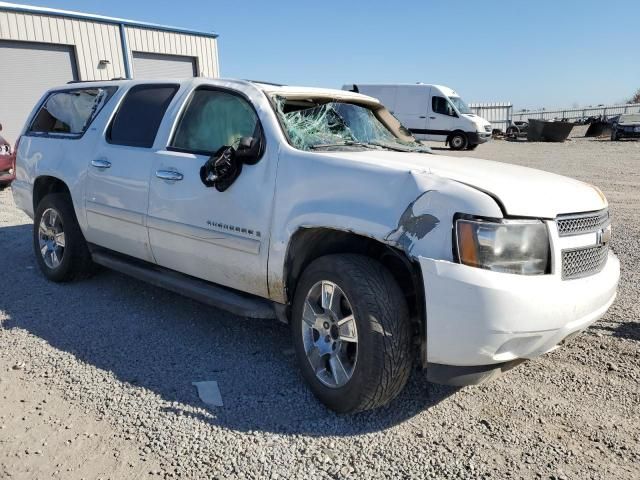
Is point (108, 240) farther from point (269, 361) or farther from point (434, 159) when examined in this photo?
point (434, 159)

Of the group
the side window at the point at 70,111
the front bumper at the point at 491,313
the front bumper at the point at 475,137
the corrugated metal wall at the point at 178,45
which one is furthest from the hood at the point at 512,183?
the front bumper at the point at 475,137

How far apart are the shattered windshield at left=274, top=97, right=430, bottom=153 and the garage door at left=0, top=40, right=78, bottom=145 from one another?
15.3 meters

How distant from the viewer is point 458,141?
23188 mm

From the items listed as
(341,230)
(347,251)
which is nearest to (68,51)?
(347,251)

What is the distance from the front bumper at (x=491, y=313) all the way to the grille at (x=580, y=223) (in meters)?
0.26

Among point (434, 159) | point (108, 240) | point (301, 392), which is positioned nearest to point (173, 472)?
point (301, 392)

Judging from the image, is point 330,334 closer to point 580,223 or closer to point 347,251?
point 347,251

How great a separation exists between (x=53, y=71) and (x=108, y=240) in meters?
15.2

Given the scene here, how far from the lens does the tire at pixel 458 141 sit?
75.7 ft

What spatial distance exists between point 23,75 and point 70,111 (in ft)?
44.2

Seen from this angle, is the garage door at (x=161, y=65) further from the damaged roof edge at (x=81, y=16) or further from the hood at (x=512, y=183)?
the hood at (x=512, y=183)

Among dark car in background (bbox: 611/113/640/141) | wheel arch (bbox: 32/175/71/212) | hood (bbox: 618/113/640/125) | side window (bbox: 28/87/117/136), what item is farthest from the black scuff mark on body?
hood (bbox: 618/113/640/125)

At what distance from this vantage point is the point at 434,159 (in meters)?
3.44

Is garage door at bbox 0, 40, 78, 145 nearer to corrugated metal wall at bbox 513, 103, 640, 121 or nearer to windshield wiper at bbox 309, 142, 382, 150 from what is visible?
windshield wiper at bbox 309, 142, 382, 150
